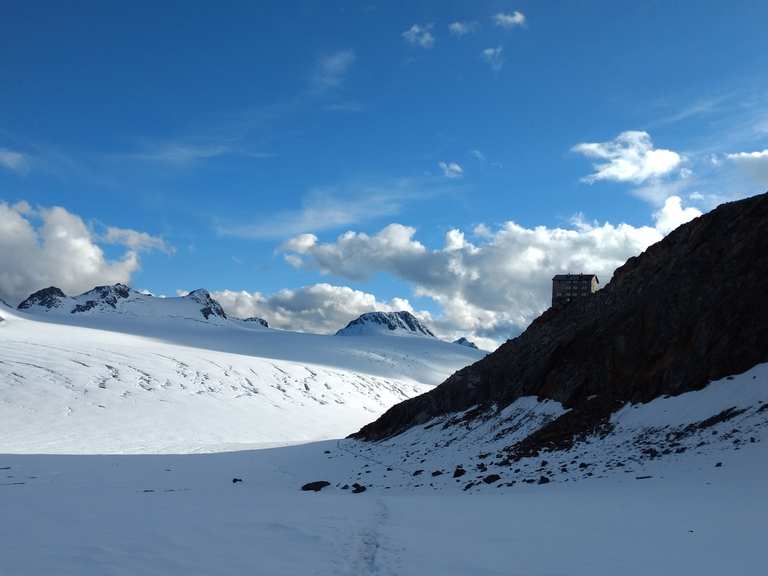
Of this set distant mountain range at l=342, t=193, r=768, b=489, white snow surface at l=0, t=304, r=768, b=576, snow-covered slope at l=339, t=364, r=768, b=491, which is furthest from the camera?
distant mountain range at l=342, t=193, r=768, b=489

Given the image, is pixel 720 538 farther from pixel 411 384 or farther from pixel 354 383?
pixel 411 384

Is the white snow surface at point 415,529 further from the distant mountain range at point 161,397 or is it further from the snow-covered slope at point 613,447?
the distant mountain range at point 161,397

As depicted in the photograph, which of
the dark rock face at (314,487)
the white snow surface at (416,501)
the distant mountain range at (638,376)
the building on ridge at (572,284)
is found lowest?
the dark rock face at (314,487)

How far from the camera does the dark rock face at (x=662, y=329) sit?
25.6 meters

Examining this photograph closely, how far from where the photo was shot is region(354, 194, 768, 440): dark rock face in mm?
25609

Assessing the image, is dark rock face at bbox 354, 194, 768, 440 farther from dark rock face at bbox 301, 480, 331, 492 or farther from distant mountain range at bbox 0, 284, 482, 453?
distant mountain range at bbox 0, 284, 482, 453

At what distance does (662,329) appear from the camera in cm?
2961

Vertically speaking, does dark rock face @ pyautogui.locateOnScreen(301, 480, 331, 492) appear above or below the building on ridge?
below

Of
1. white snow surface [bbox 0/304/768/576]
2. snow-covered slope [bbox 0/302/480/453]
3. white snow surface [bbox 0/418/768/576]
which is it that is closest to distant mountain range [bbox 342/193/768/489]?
white snow surface [bbox 0/304/768/576]

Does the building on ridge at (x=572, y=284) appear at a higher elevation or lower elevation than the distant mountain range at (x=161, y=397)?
higher

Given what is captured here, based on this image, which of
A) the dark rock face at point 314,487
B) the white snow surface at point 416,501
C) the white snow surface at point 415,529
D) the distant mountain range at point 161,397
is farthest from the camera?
the distant mountain range at point 161,397

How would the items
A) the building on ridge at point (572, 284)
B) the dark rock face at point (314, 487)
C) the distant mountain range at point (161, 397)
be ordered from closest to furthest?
1. the dark rock face at point (314, 487)
2. the distant mountain range at point (161, 397)
3. the building on ridge at point (572, 284)

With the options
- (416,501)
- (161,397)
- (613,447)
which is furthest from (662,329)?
(161,397)

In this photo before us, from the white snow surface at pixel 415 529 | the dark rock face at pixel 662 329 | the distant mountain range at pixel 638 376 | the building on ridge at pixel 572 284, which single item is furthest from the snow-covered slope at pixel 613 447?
the building on ridge at pixel 572 284
